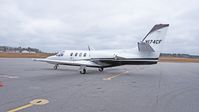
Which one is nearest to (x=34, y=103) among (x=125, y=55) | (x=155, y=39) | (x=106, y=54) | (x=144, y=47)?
(x=144, y=47)

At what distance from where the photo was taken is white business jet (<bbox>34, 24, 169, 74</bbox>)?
1781 cm

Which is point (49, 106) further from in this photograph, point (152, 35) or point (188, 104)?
point (152, 35)

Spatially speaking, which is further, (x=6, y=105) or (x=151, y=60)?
(x=151, y=60)

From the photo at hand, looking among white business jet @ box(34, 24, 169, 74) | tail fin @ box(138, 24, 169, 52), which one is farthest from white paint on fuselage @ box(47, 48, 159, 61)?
tail fin @ box(138, 24, 169, 52)

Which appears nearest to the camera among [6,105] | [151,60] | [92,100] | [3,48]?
[6,105]

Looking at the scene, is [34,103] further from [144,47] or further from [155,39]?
[155,39]

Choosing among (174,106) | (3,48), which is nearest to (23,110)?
(174,106)

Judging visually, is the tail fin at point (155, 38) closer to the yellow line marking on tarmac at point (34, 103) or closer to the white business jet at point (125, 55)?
the white business jet at point (125, 55)

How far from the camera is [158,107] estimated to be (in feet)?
23.0

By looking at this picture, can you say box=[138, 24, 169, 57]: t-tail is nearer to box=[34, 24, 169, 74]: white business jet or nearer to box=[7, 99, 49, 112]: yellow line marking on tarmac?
box=[34, 24, 169, 74]: white business jet

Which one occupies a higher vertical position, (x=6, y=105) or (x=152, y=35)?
(x=152, y=35)

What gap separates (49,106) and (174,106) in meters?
3.86

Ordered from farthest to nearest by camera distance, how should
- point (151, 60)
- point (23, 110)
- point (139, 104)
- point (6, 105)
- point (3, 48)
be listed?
point (3, 48) < point (151, 60) < point (139, 104) < point (6, 105) < point (23, 110)

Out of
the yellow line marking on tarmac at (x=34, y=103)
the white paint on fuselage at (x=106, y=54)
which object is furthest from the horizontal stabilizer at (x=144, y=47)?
the yellow line marking on tarmac at (x=34, y=103)
